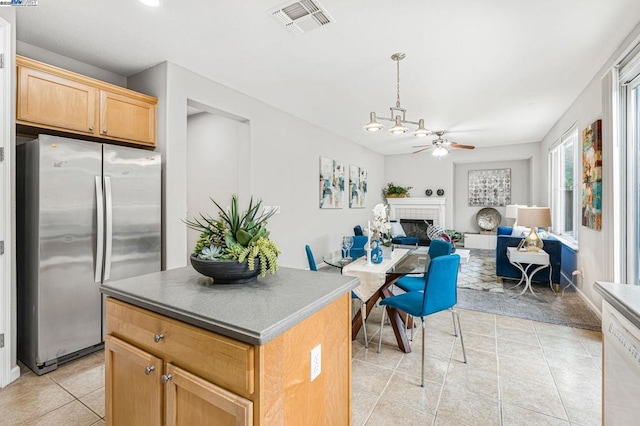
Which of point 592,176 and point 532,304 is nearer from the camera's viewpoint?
point 592,176

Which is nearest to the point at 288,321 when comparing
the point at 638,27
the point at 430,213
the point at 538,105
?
the point at 638,27

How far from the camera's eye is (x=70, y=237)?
242 cm

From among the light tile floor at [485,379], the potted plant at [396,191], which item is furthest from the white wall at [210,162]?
the potted plant at [396,191]

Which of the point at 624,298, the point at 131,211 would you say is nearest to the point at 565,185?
the point at 624,298

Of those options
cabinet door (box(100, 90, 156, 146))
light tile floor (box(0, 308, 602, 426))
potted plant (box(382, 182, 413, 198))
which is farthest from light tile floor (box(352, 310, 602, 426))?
potted plant (box(382, 182, 413, 198))

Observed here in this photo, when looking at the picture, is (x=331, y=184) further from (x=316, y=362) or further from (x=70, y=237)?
(x=316, y=362)

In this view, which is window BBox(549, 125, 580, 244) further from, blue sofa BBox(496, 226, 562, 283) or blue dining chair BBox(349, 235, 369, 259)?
blue dining chair BBox(349, 235, 369, 259)

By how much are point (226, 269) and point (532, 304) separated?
4.03 meters

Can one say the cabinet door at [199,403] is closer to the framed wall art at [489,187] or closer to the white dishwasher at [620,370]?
the white dishwasher at [620,370]

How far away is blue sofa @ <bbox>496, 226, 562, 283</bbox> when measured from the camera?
4.38 metres

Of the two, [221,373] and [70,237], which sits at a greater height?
[70,237]

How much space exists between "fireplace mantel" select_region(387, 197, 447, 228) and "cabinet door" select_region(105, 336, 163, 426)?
8024 millimetres

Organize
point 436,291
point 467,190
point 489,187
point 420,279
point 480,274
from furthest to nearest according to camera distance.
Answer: point 467,190, point 489,187, point 480,274, point 420,279, point 436,291

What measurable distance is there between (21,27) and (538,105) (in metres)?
5.99
